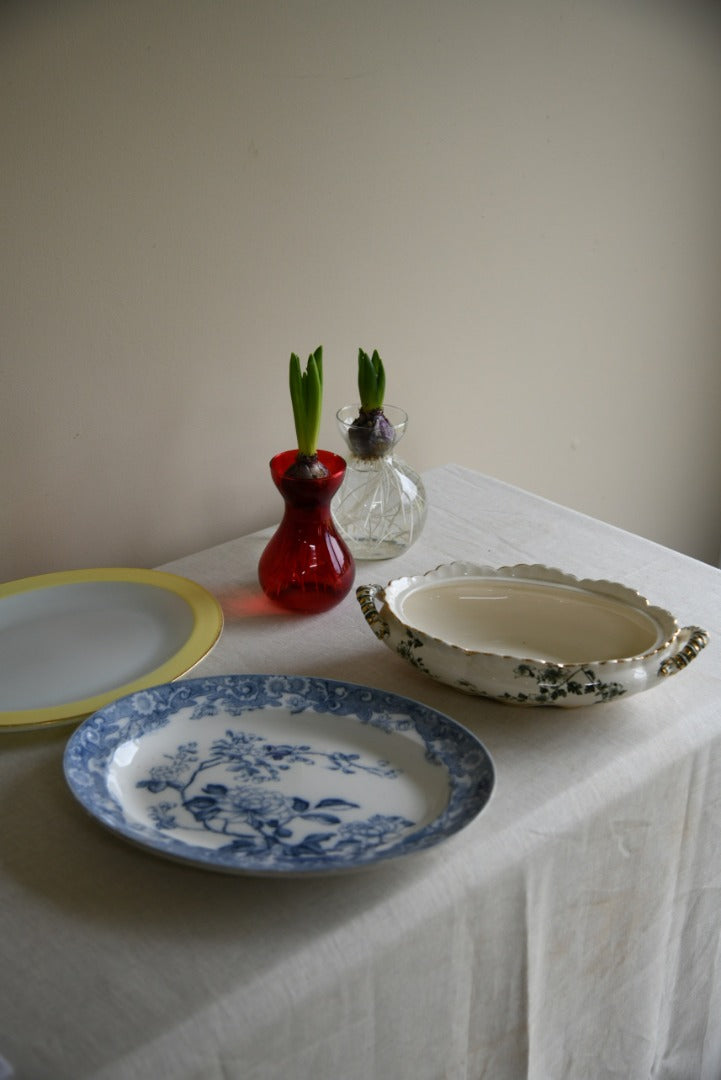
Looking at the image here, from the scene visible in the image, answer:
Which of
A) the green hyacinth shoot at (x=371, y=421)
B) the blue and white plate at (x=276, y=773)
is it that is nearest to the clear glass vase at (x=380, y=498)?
the green hyacinth shoot at (x=371, y=421)

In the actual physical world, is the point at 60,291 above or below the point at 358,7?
below

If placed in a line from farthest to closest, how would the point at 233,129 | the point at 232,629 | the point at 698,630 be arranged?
the point at 233,129 → the point at 232,629 → the point at 698,630

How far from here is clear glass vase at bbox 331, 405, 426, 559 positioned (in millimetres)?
1018

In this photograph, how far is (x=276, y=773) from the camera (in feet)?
2.33

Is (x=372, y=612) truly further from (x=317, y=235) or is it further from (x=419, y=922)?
(x=317, y=235)

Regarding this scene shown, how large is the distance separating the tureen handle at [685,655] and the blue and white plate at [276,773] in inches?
6.1

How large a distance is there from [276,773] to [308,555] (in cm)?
25

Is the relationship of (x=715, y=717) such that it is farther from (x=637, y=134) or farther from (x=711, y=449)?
(x=711, y=449)

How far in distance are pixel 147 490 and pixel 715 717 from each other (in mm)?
593

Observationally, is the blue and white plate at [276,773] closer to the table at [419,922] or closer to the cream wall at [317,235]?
the table at [419,922]

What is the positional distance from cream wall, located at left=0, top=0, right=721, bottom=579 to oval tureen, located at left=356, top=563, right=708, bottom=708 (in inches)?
13.8

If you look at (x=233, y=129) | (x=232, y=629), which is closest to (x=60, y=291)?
(x=233, y=129)

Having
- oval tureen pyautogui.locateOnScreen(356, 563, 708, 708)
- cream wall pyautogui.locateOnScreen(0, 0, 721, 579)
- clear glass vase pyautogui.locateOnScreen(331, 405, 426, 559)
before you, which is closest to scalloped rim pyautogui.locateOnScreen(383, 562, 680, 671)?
oval tureen pyautogui.locateOnScreen(356, 563, 708, 708)

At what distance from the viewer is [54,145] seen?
913mm
